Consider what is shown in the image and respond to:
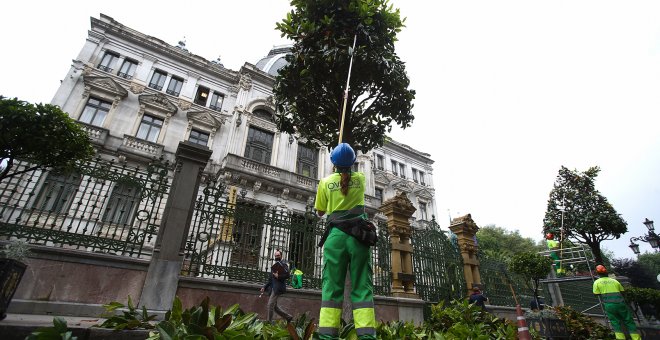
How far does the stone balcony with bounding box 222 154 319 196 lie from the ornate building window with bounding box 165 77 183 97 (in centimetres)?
665

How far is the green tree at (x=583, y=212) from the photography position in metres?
15.0

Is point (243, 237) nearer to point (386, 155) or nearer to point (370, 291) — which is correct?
point (370, 291)

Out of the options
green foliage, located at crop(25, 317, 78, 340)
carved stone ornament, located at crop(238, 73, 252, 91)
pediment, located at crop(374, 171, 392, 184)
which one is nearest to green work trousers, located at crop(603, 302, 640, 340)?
green foliage, located at crop(25, 317, 78, 340)

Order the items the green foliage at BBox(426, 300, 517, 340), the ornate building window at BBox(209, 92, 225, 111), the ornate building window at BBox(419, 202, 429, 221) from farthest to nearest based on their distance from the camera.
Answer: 1. the ornate building window at BBox(419, 202, 429, 221)
2. the ornate building window at BBox(209, 92, 225, 111)
3. the green foliage at BBox(426, 300, 517, 340)

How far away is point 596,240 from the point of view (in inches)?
611

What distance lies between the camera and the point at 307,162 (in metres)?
21.1

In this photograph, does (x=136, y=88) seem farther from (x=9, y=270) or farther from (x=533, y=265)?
(x=533, y=265)

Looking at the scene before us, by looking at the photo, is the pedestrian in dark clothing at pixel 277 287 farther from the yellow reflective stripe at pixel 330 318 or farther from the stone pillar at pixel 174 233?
the yellow reflective stripe at pixel 330 318

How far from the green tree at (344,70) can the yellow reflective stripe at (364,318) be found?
5010 mm

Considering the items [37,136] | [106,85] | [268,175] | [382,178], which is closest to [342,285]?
[37,136]

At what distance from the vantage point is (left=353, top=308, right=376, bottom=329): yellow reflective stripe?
2.51 metres

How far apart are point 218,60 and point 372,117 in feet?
79.1

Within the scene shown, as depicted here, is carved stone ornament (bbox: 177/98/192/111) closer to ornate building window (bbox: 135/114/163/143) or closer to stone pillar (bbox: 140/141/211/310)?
ornate building window (bbox: 135/114/163/143)

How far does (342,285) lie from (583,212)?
19363 millimetres
